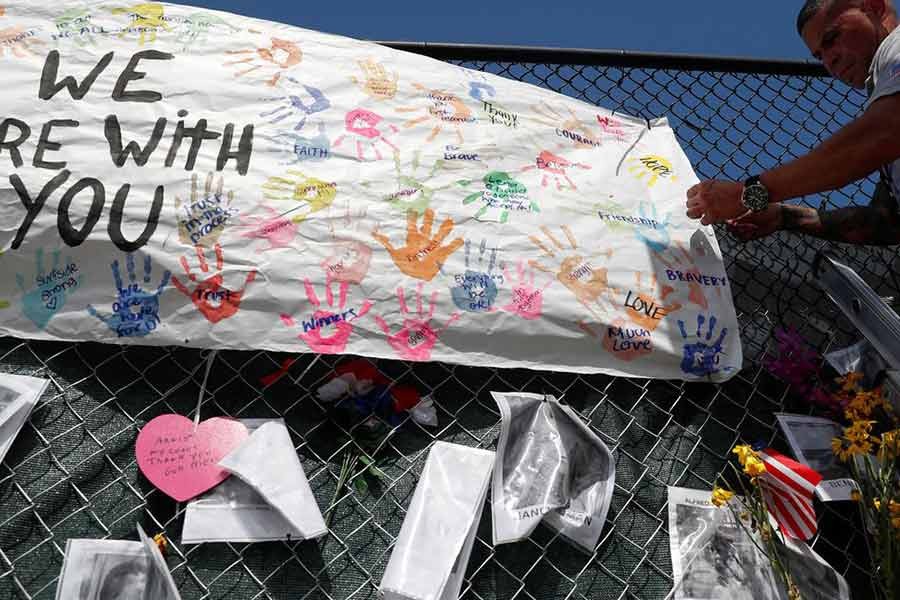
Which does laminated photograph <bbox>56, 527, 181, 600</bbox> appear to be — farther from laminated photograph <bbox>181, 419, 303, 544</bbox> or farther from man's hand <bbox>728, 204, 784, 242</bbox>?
man's hand <bbox>728, 204, 784, 242</bbox>

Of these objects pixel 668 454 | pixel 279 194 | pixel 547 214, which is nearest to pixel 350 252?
pixel 279 194

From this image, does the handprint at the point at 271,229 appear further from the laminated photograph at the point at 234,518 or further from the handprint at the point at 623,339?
the handprint at the point at 623,339

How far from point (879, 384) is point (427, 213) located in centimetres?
113

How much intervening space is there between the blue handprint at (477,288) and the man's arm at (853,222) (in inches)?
35.5

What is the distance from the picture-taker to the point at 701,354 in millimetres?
1713

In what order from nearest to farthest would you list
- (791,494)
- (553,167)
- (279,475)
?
1. (279,475)
2. (791,494)
3. (553,167)

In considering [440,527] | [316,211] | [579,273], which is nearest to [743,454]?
[579,273]

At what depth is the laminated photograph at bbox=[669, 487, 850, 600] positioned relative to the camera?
1426mm

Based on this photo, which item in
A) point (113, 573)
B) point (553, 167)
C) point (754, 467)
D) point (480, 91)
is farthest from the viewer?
point (480, 91)

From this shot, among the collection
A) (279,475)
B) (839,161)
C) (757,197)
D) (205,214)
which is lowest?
(279,475)

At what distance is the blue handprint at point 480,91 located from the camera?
2.00 m

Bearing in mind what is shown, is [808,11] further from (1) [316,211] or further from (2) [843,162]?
(1) [316,211]

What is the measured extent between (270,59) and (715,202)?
3.91ft

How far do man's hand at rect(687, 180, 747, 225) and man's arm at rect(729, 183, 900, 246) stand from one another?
301 millimetres
